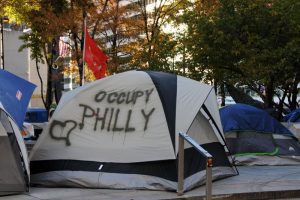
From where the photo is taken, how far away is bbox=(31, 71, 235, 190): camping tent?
973cm

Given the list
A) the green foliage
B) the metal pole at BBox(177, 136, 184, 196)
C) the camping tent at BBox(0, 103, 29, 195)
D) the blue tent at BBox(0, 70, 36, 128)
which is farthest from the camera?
the green foliage

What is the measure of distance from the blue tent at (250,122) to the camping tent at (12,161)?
602 centimetres

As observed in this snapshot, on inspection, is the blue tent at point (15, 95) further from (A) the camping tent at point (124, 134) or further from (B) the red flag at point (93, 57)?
(B) the red flag at point (93, 57)

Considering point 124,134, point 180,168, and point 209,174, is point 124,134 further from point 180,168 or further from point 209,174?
point 209,174

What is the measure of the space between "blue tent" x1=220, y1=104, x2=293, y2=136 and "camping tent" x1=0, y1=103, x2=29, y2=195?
19.8ft

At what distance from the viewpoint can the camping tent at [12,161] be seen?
912 cm

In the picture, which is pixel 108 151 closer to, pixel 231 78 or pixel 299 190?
pixel 299 190

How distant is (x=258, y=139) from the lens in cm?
1376

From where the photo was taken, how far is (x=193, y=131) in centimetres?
1064

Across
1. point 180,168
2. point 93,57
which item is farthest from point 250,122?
point 93,57

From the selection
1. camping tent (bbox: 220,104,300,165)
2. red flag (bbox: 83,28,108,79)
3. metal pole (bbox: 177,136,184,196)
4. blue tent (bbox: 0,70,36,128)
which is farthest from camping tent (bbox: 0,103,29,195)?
red flag (bbox: 83,28,108,79)

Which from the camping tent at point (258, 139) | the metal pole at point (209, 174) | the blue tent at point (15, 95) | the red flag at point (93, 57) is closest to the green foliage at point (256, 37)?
the red flag at point (93, 57)

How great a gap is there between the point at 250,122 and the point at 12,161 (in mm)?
6786

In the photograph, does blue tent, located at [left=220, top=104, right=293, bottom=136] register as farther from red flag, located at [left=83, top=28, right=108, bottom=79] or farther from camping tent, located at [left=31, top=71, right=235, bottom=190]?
red flag, located at [left=83, top=28, right=108, bottom=79]
